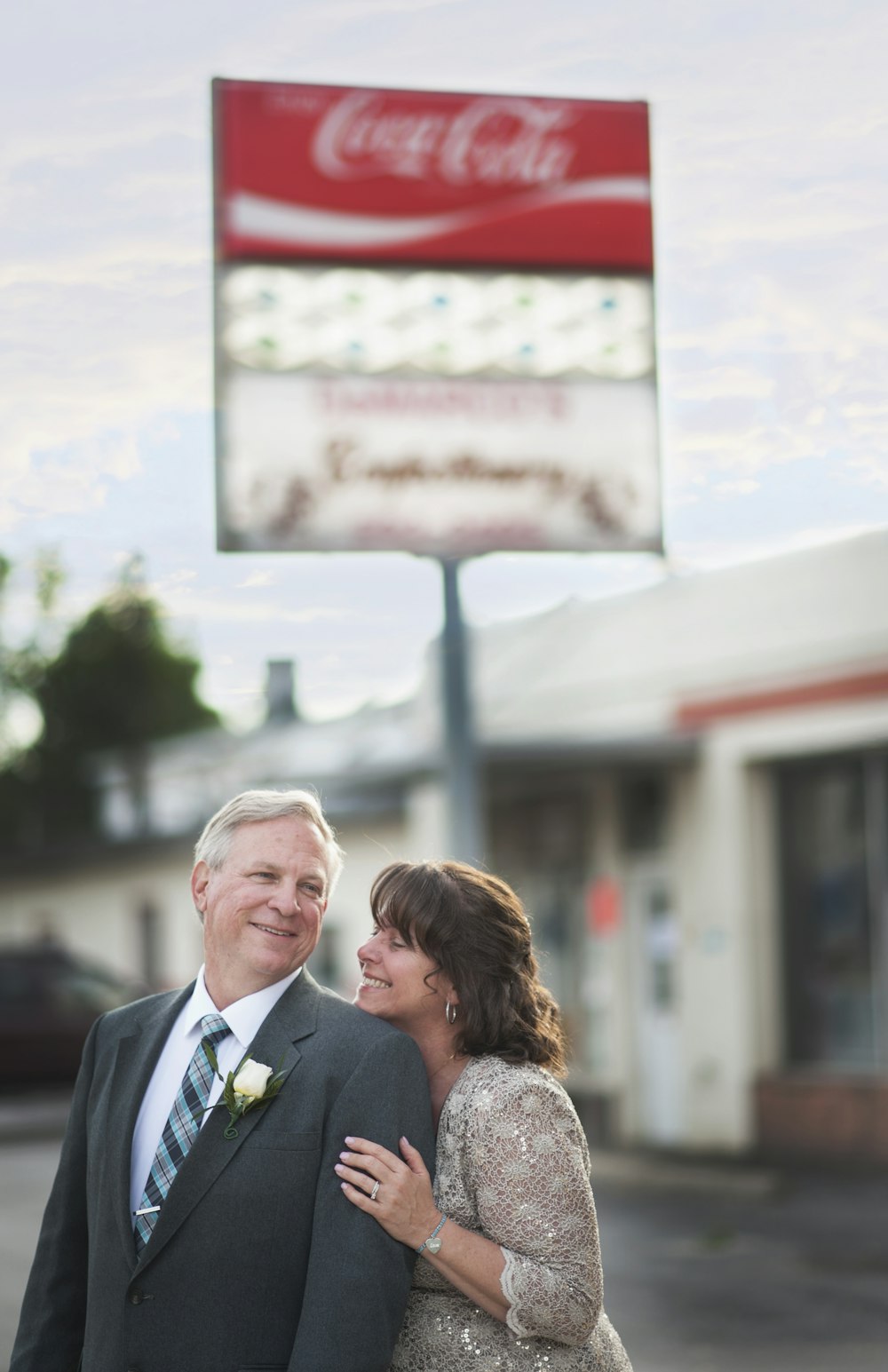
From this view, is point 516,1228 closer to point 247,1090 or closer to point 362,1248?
point 362,1248

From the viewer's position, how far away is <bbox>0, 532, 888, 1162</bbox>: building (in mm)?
16469

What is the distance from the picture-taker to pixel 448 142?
873 cm

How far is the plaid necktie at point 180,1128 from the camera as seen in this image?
337 cm

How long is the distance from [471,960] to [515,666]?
18.1m

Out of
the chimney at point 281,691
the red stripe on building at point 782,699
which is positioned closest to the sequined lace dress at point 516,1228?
the red stripe on building at point 782,699

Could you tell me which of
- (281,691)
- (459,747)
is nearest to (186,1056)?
(459,747)

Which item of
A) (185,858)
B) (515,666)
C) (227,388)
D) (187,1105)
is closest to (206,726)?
(185,858)

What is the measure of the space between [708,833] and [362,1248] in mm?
14770

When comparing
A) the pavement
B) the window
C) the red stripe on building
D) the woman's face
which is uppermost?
the red stripe on building

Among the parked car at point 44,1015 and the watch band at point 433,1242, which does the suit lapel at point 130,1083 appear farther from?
the parked car at point 44,1015

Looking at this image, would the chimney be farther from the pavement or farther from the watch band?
the watch band

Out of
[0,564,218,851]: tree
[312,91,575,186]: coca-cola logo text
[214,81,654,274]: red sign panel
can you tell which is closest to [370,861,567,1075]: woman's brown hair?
[214,81,654,274]: red sign panel

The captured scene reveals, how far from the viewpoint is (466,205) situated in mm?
9398

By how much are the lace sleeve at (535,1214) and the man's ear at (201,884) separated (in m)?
0.63
